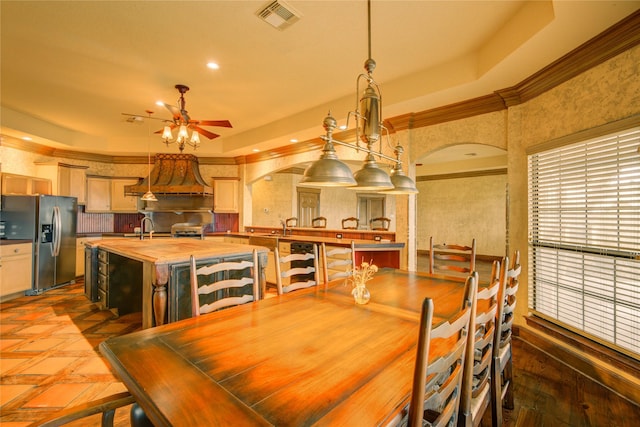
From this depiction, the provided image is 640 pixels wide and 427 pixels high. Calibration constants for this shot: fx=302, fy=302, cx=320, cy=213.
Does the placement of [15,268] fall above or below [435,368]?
below

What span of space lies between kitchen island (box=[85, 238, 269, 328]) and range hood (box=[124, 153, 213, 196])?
2.37m

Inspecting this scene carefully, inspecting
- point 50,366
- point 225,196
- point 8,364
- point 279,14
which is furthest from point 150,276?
point 225,196

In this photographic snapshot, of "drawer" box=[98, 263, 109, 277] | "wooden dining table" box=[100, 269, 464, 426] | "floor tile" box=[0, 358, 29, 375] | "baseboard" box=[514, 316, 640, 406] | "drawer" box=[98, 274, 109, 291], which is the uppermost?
"wooden dining table" box=[100, 269, 464, 426]

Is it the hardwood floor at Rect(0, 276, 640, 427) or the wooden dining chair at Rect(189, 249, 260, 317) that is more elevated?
the wooden dining chair at Rect(189, 249, 260, 317)

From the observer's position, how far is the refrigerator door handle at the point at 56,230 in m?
5.14

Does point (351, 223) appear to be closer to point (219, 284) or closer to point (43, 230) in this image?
point (43, 230)

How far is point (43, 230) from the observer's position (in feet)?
16.4

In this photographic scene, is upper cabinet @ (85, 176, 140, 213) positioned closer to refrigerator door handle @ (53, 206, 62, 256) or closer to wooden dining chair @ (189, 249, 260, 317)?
refrigerator door handle @ (53, 206, 62, 256)

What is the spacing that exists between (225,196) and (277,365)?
6239 mm

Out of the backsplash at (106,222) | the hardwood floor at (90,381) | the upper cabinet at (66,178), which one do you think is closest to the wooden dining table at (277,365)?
the hardwood floor at (90,381)

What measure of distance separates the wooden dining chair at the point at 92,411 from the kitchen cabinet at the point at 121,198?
6.76 meters

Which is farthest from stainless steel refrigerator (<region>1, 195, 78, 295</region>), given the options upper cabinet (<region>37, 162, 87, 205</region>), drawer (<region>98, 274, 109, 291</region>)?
drawer (<region>98, 274, 109, 291</region>)

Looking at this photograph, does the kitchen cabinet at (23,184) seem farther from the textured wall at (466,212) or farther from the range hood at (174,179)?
the textured wall at (466,212)

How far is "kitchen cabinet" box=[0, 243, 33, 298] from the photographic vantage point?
14.7ft
